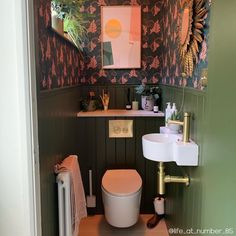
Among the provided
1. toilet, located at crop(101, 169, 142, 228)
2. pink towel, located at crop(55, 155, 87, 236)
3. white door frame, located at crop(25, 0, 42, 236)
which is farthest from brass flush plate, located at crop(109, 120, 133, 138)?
white door frame, located at crop(25, 0, 42, 236)

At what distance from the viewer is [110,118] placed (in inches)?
97.3

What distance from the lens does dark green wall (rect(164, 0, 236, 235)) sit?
928 millimetres

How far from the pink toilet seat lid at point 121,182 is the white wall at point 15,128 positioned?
3.42ft

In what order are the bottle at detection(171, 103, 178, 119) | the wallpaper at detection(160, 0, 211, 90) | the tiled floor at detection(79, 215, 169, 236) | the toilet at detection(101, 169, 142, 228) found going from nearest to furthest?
the wallpaper at detection(160, 0, 211, 90), the bottle at detection(171, 103, 178, 119), the toilet at detection(101, 169, 142, 228), the tiled floor at detection(79, 215, 169, 236)

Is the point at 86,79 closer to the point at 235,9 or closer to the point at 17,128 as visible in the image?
the point at 17,128

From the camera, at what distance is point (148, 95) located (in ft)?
8.74

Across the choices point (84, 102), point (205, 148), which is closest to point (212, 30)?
point (205, 148)

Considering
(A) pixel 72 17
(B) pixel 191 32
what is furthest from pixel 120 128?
(B) pixel 191 32

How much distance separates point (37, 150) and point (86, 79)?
181cm

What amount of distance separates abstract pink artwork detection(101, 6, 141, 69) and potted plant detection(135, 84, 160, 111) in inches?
10.1

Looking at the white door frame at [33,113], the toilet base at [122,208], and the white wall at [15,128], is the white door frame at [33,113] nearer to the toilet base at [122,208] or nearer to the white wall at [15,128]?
the white wall at [15,128]

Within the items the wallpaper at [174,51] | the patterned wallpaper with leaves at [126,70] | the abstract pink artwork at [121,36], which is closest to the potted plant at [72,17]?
the patterned wallpaper with leaves at [126,70]

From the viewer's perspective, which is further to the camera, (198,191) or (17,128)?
(198,191)

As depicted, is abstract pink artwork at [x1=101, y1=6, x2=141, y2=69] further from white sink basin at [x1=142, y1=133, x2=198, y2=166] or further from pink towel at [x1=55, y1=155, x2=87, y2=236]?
pink towel at [x1=55, y1=155, x2=87, y2=236]
